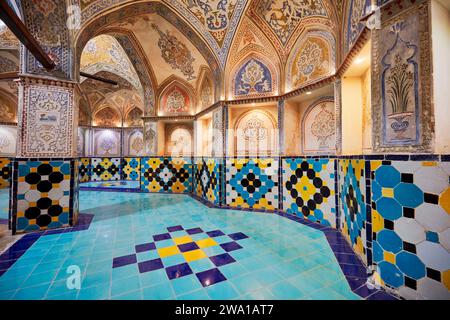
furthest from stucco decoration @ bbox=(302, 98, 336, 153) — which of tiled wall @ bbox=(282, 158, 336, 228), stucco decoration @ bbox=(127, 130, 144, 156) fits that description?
stucco decoration @ bbox=(127, 130, 144, 156)

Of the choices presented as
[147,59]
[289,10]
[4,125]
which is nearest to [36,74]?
[147,59]

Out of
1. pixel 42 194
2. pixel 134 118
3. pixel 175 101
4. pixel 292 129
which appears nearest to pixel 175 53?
pixel 175 101

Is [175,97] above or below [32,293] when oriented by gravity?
above

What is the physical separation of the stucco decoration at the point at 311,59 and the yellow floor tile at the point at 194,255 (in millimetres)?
3843

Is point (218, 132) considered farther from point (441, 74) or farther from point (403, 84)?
point (441, 74)

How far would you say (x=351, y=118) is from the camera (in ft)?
11.2

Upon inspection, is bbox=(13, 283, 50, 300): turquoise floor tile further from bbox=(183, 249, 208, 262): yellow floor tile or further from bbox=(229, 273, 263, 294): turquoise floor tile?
bbox=(229, 273, 263, 294): turquoise floor tile

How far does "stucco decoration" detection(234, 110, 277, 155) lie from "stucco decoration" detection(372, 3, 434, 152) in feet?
10.7

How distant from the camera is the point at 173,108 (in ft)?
23.2

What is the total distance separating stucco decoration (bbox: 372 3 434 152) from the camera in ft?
5.40

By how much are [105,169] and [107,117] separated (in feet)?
11.1
